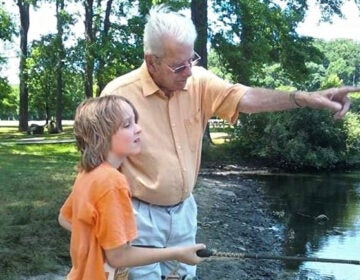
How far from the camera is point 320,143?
2183 centimetres

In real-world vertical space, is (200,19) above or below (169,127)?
above

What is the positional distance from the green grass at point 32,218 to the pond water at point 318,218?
326 centimetres

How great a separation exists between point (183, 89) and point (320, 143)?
19693 millimetres

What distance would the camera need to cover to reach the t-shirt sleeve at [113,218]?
2.10m

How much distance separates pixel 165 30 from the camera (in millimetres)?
2648

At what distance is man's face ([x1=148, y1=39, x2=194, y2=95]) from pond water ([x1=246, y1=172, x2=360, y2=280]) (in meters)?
5.62

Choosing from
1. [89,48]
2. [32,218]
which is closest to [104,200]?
[32,218]

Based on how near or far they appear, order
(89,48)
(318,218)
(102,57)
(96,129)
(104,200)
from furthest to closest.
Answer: (89,48)
(102,57)
(318,218)
(96,129)
(104,200)

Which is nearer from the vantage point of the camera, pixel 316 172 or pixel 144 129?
pixel 144 129

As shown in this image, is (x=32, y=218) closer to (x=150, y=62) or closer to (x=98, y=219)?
(x=150, y=62)

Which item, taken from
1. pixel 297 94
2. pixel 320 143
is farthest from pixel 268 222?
pixel 320 143

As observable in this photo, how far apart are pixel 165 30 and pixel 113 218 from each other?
0.96m

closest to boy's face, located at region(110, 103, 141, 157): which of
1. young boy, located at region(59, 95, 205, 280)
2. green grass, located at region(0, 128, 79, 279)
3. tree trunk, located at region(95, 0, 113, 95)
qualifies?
young boy, located at region(59, 95, 205, 280)

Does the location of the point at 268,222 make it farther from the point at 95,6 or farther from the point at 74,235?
the point at 95,6
